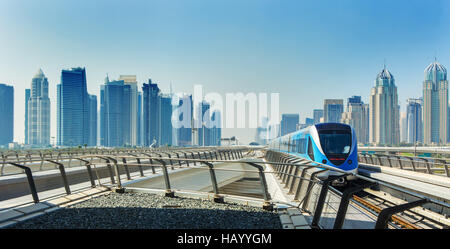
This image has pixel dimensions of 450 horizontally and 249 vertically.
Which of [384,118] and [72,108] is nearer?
[384,118]

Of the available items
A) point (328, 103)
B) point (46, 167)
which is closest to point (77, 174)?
point (46, 167)

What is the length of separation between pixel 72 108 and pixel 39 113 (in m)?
18.3

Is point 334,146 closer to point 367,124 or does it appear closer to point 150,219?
point 150,219

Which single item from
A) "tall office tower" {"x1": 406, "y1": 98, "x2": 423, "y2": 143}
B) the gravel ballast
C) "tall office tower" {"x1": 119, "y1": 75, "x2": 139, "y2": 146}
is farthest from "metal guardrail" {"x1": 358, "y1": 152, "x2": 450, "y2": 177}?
"tall office tower" {"x1": 119, "y1": 75, "x2": 139, "y2": 146}

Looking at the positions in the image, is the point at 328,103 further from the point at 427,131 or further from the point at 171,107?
the point at 171,107

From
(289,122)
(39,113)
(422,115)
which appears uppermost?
(39,113)

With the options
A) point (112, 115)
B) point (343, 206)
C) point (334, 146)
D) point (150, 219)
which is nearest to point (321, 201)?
point (343, 206)

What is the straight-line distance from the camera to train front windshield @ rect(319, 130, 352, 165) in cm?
1364

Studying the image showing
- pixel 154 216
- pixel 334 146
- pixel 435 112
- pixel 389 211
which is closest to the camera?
pixel 389 211

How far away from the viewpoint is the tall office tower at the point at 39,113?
122 metres

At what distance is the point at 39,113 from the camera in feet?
421

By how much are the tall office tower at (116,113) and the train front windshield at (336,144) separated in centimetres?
15455
